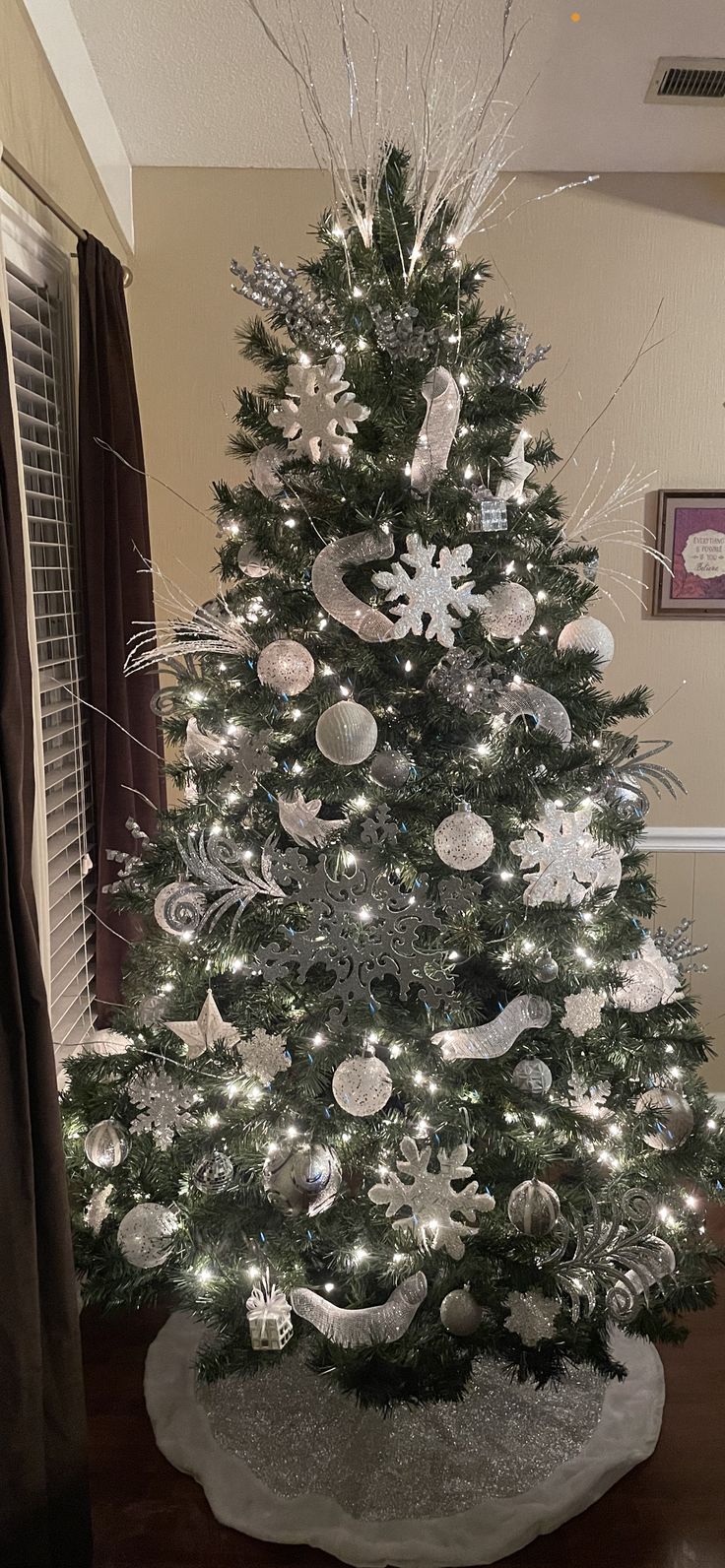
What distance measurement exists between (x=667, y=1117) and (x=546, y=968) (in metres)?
0.34

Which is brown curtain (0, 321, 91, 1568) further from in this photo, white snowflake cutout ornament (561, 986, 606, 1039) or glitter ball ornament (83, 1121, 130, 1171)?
white snowflake cutout ornament (561, 986, 606, 1039)

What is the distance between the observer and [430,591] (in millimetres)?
1476

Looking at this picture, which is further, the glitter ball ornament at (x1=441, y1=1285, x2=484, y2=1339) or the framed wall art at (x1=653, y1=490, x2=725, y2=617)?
the framed wall art at (x1=653, y1=490, x2=725, y2=617)

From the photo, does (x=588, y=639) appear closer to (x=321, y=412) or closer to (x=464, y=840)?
(x=464, y=840)

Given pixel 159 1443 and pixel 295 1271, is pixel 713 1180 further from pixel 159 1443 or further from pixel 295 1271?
pixel 159 1443

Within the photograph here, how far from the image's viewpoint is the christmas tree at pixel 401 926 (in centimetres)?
150

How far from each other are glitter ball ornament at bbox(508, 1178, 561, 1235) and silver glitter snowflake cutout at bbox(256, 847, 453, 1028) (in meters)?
0.32

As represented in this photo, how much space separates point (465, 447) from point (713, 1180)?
1.28m

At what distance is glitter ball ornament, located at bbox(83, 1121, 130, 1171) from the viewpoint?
1.60m

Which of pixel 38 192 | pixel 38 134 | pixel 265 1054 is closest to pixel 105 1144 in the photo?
pixel 265 1054

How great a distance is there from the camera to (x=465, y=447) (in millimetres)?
1544

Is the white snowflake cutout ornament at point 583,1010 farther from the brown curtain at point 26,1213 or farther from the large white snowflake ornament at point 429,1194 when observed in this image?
the brown curtain at point 26,1213

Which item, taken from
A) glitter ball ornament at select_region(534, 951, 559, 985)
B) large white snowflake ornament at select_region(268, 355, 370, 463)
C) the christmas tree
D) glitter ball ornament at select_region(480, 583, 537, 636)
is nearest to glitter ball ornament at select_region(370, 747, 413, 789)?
the christmas tree

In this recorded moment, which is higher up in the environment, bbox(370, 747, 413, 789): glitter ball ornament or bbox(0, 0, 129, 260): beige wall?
bbox(0, 0, 129, 260): beige wall
